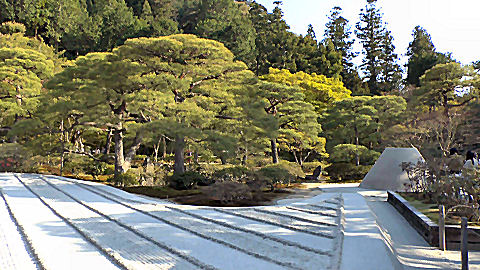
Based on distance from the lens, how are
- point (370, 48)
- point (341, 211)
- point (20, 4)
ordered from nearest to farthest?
point (341, 211) < point (20, 4) < point (370, 48)

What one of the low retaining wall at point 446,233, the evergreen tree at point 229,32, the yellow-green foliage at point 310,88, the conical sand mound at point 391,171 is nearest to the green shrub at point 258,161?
the conical sand mound at point 391,171

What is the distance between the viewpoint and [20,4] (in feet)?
99.4

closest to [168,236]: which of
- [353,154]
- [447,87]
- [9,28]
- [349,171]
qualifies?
[349,171]

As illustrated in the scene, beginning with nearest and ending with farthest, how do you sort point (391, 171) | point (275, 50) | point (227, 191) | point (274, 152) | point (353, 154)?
point (227, 191), point (391, 171), point (274, 152), point (353, 154), point (275, 50)

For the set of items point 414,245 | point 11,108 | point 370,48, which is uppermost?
point 370,48

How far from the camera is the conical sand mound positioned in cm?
1114

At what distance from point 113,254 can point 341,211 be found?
3.91m

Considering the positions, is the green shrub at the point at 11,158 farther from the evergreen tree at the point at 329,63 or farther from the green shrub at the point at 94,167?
the evergreen tree at the point at 329,63

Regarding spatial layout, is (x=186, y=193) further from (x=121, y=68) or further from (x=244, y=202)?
(x=121, y=68)

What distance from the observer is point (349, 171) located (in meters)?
15.9

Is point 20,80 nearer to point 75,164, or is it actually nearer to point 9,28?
point 75,164

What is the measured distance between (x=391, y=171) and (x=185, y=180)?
6.09m

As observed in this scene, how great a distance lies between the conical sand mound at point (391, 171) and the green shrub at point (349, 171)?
3.96 metres

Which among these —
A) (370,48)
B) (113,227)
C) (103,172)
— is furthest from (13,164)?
(370,48)
